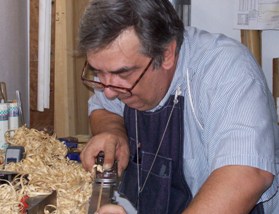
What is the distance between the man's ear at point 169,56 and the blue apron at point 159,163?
0.35 feet

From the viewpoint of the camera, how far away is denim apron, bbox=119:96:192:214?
1269 millimetres

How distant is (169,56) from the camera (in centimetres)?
117

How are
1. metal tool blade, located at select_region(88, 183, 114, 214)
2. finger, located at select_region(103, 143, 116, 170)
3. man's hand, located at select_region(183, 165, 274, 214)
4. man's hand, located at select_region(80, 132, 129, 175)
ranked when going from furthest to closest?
1. man's hand, located at select_region(80, 132, 129, 175)
2. finger, located at select_region(103, 143, 116, 170)
3. metal tool blade, located at select_region(88, 183, 114, 214)
4. man's hand, located at select_region(183, 165, 274, 214)

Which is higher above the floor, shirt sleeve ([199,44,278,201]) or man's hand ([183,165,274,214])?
shirt sleeve ([199,44,278,201])

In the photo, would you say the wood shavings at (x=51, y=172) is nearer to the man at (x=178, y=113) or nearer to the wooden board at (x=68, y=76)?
the man at (x=178, y=113)

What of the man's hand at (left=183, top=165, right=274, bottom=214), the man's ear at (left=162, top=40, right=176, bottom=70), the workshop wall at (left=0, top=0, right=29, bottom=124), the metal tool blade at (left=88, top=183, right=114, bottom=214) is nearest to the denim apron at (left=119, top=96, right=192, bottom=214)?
the man's ear at (left=162, top=40, right=176, bottom=70)

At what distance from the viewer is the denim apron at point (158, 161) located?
1.27 meters

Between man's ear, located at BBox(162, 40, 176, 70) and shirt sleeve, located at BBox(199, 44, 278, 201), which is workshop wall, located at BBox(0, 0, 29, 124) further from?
shirt sleeve, located at BBox(199, 44, 278, 201)

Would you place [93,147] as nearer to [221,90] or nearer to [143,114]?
[143,114]

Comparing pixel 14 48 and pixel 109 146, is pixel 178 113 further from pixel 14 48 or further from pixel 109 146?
pixel 14 48

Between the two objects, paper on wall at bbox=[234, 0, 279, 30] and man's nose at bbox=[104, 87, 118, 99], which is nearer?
man's nose at bbox=[104, 87, 118, 99]

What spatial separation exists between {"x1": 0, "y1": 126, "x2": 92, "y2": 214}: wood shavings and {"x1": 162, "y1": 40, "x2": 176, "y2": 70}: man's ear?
1.26 ft

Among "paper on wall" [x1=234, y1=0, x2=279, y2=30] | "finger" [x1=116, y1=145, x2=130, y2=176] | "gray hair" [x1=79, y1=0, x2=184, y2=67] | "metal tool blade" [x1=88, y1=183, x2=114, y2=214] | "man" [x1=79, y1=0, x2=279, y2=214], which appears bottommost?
"metal tool blade" [x1=88, y1=183, x2=114, y2=214]

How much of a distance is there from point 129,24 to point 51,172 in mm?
504
